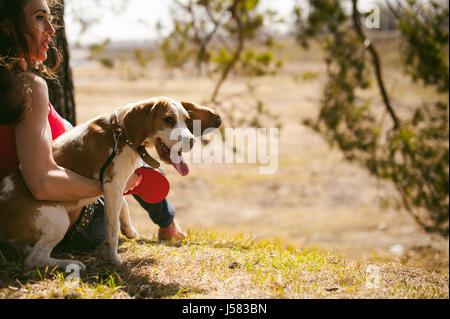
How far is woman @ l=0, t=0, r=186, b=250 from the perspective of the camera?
9.91 feet

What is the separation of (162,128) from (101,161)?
50 cm

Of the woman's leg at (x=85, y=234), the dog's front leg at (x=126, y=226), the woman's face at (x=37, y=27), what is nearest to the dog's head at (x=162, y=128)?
the woman's face at (x=37, y=27)

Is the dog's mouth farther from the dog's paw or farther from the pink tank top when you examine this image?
the dog's paw

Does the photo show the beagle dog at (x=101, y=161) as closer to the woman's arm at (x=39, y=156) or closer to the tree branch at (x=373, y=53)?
the woman's arm at (x=39, y=156)

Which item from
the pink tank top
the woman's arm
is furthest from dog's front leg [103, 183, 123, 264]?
the pink tank top

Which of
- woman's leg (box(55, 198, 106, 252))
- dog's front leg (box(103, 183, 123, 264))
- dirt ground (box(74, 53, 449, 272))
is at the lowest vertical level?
dirt ground (box(74, 53, 449, 272))

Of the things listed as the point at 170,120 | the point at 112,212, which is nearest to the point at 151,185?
the point at 112,212

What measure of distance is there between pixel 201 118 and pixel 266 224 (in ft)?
32.4

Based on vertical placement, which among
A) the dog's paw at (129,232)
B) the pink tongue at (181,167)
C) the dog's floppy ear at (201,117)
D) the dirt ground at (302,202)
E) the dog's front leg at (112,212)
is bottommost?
the dirt ground at (302,202)

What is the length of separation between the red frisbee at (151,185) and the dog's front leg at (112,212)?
484 mm

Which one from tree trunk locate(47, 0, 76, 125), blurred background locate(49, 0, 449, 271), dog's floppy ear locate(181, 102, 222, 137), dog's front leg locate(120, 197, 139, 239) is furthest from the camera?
blurred background locate(49, 0, 449, 271)

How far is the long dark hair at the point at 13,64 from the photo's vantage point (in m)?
3.02

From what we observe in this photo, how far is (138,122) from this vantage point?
3172 mm

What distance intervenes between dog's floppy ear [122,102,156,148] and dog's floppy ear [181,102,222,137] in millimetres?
418
